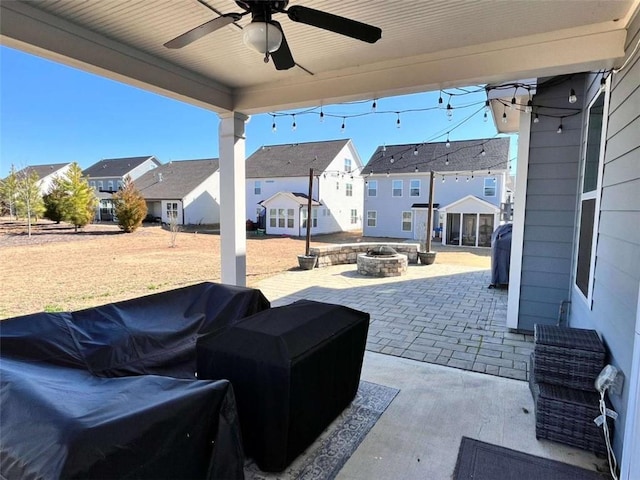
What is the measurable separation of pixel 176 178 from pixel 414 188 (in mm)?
18808

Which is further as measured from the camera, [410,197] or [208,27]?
[410,197]

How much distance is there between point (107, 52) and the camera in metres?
2.84

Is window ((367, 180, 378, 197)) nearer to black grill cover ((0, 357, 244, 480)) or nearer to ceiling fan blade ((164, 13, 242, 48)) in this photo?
ceiling fan blade ((164, 13, 242, 48))

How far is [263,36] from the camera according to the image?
204 cm

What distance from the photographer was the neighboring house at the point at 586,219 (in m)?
2.03

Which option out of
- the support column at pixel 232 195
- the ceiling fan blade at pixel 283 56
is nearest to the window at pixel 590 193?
the ceiling fan blade at pixel 283 56

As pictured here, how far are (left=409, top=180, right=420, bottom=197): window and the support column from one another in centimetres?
1615

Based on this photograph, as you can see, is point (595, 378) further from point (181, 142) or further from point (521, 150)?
point (181, 142)

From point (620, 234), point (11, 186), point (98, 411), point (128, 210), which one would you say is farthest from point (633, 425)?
point (11, 186)

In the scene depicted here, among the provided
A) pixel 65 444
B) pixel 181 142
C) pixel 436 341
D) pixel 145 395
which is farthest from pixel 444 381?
pixel 181 142

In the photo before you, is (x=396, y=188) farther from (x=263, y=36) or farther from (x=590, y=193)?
(x=263, y=36)

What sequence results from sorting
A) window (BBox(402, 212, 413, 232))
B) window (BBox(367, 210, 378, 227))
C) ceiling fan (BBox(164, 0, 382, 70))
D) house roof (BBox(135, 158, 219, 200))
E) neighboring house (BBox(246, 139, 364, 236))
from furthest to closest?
house roof (BBox(135, 158, 219, 200))
neighboring house (BBox(246, 139, 364, 236))
window (BBox(367, 210, 378, 227))
window (BBox(402, 212, 413, 232))
ceiling fan (BBox(164, 0, 382, 70))

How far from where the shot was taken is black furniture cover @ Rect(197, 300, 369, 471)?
1.90 m

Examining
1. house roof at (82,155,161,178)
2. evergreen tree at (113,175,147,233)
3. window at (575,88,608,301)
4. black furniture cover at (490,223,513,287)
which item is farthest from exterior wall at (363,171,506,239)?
house roof at (82,155,161,178)
